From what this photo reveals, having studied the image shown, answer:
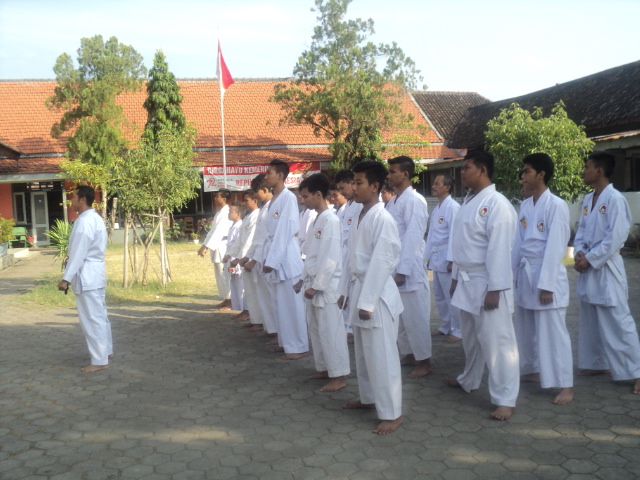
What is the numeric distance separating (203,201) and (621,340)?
19.6m

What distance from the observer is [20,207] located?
22.7 metres

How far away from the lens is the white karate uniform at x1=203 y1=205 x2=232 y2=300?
Answer: 30.5 ft

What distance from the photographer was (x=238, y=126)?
24.9 metres

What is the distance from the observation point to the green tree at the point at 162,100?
2114 cm

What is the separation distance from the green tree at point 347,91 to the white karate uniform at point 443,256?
550 inches

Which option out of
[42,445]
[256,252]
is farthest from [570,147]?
[42,445]

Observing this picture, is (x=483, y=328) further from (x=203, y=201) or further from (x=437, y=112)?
(x=437, y=112)

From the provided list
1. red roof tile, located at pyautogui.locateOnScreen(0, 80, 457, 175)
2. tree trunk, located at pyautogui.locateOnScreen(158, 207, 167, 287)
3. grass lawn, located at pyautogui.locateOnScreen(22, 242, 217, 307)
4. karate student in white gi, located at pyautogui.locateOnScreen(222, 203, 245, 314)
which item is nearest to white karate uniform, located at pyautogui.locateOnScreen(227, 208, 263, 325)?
karate student in white gi, located at pyautogui.locateOnScreen(222, 203, 245, 314)

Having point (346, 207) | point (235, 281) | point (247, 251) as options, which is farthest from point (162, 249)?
point (346, 207)

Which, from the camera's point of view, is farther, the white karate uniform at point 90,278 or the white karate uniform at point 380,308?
the white karate uniform at point 90,278

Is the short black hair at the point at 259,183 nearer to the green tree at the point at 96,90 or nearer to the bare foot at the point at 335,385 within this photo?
the bare foot at the point at 335,385

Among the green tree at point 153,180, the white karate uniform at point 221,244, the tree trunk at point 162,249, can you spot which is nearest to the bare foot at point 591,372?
the white karate uniform at point 221,244

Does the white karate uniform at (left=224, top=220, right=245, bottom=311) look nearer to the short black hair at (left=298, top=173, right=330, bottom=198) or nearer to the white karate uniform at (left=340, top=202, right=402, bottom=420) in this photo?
the short black hair at (left=298, top=173, right=330, bottom=198)

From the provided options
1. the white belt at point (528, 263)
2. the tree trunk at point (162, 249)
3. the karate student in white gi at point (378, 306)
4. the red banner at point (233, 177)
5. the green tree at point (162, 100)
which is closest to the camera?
the karate student in white gi at point (378, 306)
